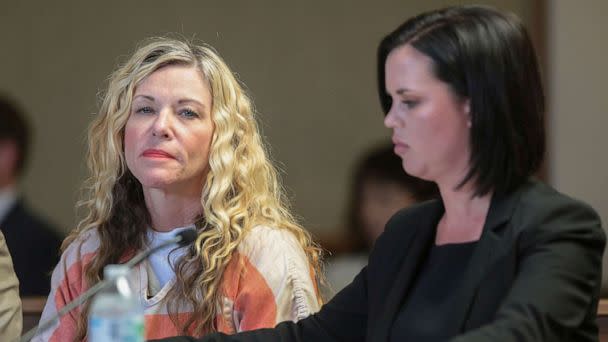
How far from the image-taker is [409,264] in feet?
6.02

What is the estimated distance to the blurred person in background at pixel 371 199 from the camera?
135 inches

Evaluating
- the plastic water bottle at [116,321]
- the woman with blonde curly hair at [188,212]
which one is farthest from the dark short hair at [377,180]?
the plastic water bottle at [116,321]

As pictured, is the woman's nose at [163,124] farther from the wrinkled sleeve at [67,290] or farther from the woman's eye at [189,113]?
the wrinkled sleeve at [67,290]

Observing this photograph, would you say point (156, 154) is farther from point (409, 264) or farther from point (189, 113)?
point (409, 264)

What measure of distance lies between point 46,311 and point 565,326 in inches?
54.1

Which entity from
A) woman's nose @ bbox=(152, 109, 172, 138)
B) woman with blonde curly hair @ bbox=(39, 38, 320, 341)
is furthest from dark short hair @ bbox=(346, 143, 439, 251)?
woman's nose @ bbox=(152, 109, 172, 138)

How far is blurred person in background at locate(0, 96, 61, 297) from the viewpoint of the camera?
3.43 m

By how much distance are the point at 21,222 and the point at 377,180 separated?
117cm

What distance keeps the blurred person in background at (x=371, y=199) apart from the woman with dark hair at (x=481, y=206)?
5.15ft

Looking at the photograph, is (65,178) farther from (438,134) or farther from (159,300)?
(438,134)

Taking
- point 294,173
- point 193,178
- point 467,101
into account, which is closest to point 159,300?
point 193,178

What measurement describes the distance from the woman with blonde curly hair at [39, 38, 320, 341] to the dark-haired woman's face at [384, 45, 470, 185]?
2.19ft

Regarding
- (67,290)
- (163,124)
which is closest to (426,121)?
(163,124)

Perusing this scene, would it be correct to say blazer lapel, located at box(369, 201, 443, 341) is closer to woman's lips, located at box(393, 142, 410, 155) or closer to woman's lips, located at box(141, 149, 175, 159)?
woman's lips, located at box(393, 142, 410, 155)
